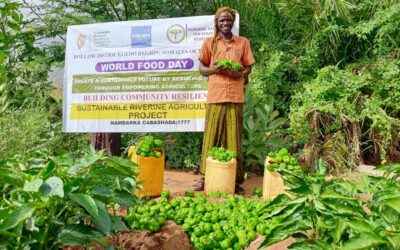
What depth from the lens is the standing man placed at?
4.12 m

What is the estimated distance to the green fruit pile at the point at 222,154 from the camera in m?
3.98

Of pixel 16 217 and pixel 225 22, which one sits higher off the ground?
pixel 225 22

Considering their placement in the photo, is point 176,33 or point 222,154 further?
point 176,33

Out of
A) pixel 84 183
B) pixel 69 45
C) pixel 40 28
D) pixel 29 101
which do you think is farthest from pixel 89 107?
pixel 84 183

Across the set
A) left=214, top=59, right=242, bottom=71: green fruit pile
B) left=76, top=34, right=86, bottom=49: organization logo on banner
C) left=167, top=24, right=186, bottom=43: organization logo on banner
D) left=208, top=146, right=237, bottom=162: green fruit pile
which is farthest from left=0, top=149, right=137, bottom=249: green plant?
left=76, top=34, right=86, bottom=49: organization logo on banner

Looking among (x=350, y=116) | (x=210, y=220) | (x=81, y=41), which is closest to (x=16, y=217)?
(x=210, y=220)

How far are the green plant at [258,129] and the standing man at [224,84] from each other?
1.11 m

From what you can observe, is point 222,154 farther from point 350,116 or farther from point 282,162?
point 350,116

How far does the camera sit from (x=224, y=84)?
13.5 feet

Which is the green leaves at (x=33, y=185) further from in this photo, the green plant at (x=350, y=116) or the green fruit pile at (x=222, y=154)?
the green plant at (x=350, y=116)

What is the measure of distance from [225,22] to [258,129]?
5.87ft

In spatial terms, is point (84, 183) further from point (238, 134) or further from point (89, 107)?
point (89, 107)

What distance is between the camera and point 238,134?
4238mm

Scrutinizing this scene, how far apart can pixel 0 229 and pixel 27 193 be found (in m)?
0.19
